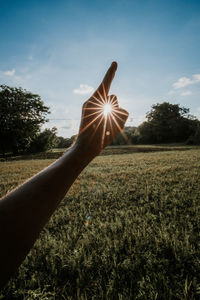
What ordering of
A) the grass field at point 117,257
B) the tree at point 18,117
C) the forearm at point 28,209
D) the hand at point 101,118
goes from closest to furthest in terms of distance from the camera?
the forearm at point 28,209 < the hand at point 101,118 < the grass field at point 117,257 < the tree at point 18,117

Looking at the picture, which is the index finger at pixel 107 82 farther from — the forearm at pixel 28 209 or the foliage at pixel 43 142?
the foliage at pixel 43 142

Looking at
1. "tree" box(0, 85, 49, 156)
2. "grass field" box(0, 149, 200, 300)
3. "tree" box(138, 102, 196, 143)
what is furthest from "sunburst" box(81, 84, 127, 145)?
"tree" box(138, 102, 196, 143)

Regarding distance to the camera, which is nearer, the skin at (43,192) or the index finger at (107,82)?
the skin at (43,192)

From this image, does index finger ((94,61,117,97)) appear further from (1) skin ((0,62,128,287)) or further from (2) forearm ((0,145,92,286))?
(2) forearm ((0,145,92,286))

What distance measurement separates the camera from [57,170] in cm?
82

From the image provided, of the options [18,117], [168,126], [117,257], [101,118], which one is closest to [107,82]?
[101,118]

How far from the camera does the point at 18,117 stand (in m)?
23.7

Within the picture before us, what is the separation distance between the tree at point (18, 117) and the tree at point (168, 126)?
3272 cm

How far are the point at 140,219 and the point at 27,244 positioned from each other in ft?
6.86

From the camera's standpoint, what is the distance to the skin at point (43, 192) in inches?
22.2

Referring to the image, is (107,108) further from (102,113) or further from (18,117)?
(18,117)

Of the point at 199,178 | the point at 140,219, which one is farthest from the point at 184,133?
the point at 140,219

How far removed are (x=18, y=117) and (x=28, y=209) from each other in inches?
1046

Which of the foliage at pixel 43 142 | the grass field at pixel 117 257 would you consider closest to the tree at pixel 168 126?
the foliage at pixel 43 142
